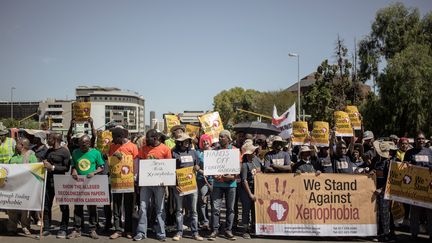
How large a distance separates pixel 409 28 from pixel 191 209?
→ 34.6m

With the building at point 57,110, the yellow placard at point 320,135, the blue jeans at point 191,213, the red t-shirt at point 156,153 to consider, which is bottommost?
the blue jeans at point 191,213

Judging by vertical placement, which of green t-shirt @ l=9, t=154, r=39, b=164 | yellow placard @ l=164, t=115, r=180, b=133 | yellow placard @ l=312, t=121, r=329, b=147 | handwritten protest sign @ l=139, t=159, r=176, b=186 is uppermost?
yellow placard @ l=164, t=115, r=180, b=133

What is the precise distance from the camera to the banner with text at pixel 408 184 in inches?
312

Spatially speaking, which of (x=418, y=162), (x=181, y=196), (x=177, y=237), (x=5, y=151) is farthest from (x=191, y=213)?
(x=5, y=151)

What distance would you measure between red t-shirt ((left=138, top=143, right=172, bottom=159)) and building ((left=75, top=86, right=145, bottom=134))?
144051mm

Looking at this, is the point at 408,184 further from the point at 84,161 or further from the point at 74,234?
the point at 74,234

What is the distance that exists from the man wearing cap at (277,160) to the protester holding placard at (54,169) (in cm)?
431

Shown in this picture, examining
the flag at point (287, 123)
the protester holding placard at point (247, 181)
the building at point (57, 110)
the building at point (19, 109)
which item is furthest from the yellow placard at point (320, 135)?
the building at point (19, 109)

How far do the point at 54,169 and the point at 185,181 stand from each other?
2.79m

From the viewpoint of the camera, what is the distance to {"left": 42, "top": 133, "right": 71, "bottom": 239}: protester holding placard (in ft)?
27.2

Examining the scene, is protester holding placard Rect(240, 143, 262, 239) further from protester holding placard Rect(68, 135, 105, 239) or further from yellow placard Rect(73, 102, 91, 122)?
yellow placard Rect(73, 102, 91, 122)

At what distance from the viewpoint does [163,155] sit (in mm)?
8141

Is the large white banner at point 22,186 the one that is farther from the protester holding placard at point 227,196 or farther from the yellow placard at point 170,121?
the yellow placard at point 170,121

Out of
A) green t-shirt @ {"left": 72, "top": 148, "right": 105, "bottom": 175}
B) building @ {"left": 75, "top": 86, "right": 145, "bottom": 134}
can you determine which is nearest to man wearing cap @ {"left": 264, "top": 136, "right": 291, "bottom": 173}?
green t-shirt @ {"left": 72, "top": 148, "right": 105, "bottom": 175}
